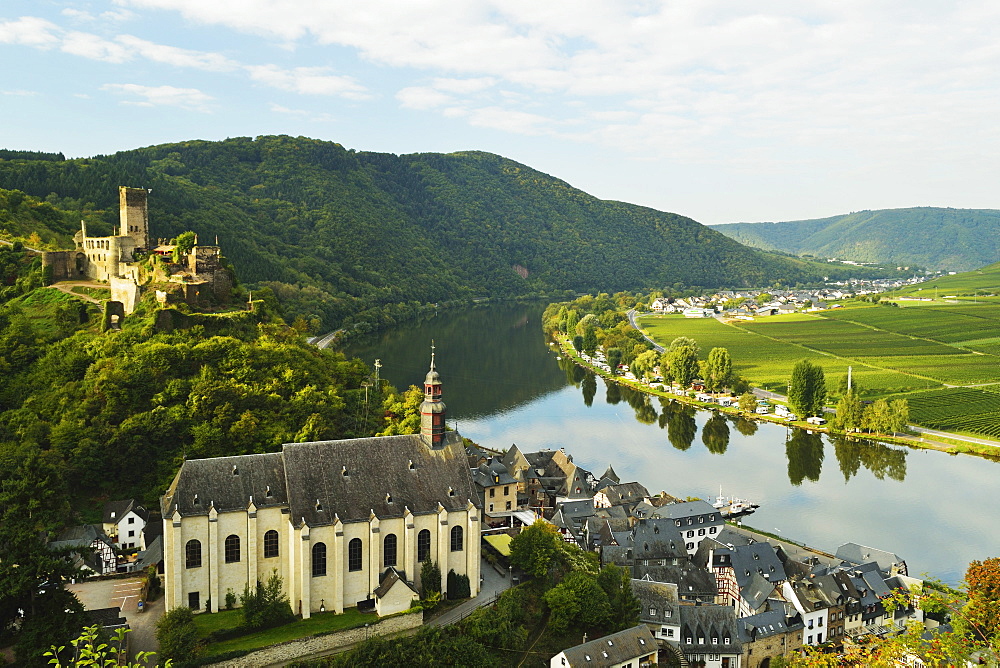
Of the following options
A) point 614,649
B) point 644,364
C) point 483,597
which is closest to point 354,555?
point 483,597

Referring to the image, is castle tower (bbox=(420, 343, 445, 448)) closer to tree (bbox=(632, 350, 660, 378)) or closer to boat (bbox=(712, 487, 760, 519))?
boat (bbox=(712, 487, 760, 519))

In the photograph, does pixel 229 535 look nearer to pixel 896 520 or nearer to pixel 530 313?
pixel 896 520

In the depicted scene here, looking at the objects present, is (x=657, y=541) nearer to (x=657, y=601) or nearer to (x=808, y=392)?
(x=657, y=601)

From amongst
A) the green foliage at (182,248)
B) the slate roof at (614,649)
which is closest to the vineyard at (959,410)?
the slate roof at (614,649)

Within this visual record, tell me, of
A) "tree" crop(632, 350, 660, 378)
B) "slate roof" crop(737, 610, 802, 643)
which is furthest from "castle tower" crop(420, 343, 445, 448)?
"tree" crop(632, 350, 660, 378)

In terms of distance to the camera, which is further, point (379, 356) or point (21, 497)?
point (379, 356)

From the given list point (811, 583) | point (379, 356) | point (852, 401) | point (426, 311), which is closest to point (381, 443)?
point (811, 583)
